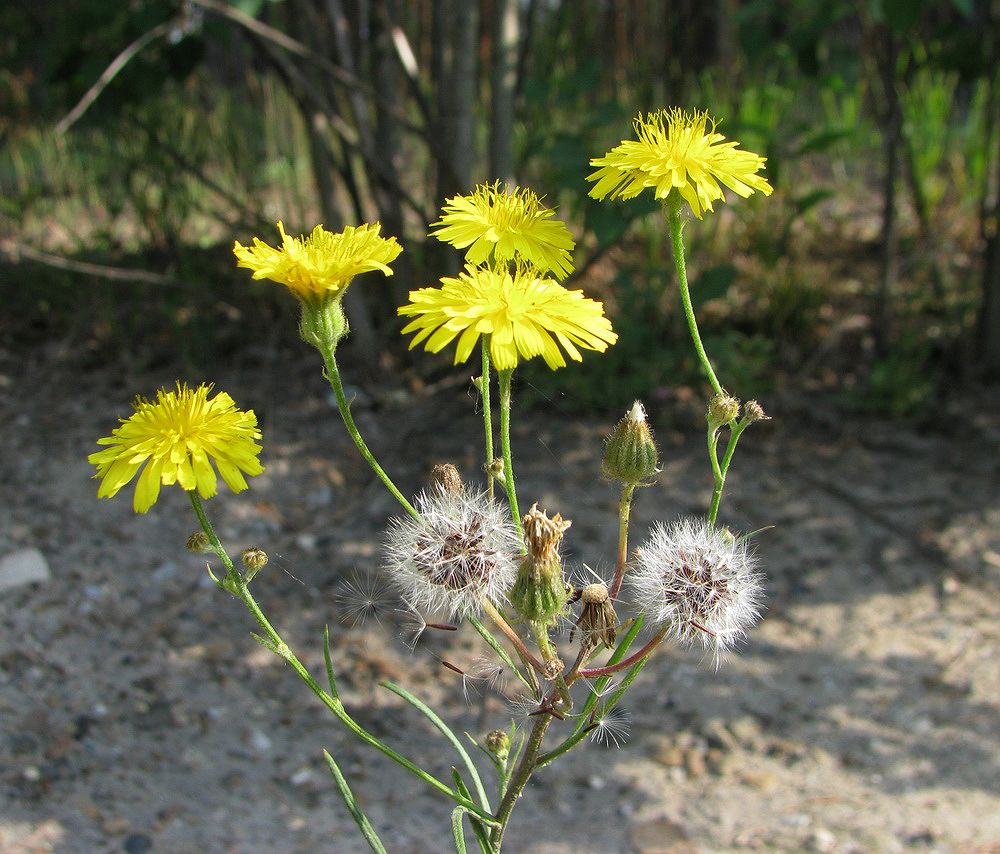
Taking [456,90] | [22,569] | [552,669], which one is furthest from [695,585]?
[456,90]

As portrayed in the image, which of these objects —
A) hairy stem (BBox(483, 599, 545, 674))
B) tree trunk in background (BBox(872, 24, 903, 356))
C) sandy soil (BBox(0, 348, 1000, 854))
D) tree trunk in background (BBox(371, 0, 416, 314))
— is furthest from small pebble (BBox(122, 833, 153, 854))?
tree trunk in background (BBox(872, 24, 903, 356))

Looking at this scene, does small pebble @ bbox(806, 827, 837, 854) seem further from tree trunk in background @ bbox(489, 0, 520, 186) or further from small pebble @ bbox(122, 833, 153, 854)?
tree trunk in background @ bbox(489, 0, 520, 186)

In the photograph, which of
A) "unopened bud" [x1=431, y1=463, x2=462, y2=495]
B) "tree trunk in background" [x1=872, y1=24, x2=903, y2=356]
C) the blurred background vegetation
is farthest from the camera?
"tree trunk in background" [x1=872, y1=24, x2=903, y2=356]

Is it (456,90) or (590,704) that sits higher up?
(456,90)

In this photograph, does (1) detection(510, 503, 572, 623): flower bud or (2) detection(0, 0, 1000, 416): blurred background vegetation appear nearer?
(1) detection(510, 503, 572, 623): flower bud

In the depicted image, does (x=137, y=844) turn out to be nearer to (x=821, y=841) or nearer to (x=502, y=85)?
(x=821, y=841)

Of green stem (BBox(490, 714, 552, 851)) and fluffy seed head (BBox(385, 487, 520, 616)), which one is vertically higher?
fluffy seed head (BBox(385, 487, 520, 616))

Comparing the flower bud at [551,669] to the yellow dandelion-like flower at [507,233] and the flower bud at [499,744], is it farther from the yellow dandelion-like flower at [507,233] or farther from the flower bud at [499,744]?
the yellow dandelion-like flower at [507,233]
